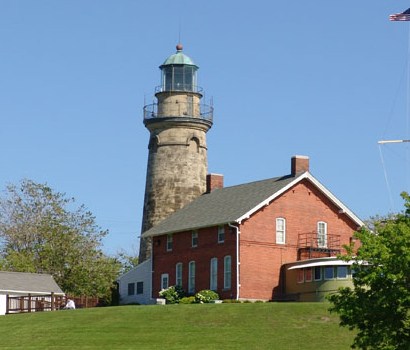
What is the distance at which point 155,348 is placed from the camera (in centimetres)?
5216

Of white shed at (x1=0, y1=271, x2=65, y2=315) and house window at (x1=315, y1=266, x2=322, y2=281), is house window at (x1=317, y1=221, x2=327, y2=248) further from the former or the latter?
white shed at (x1=0, y1=271, x2=65, y2=315)

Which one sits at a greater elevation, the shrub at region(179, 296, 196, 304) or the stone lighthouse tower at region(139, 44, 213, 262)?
the stone lighthouse tower at region(139, 44, 213, 262)

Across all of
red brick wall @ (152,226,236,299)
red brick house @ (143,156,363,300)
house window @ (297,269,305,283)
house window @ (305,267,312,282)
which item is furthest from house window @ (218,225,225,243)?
house window @ (305,267,312,282)

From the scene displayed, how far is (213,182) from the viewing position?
8675 cm

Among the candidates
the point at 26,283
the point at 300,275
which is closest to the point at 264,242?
the point at 300,275

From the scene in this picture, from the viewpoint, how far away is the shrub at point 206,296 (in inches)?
2899

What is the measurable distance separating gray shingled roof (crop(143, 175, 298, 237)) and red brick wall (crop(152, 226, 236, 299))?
619 mm

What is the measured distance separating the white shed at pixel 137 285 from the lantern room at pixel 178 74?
41.5 ft

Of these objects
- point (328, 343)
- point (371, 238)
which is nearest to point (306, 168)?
point (328, 343)

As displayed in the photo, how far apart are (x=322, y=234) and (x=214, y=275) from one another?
7441mm

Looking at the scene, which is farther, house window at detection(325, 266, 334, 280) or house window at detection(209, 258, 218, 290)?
house window at detection(209, 258, 218, 290)

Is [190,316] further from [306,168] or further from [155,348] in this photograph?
[306,168]

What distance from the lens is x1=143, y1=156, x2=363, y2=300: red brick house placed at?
74.7 meters

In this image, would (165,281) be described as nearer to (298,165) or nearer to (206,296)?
(206,296)
